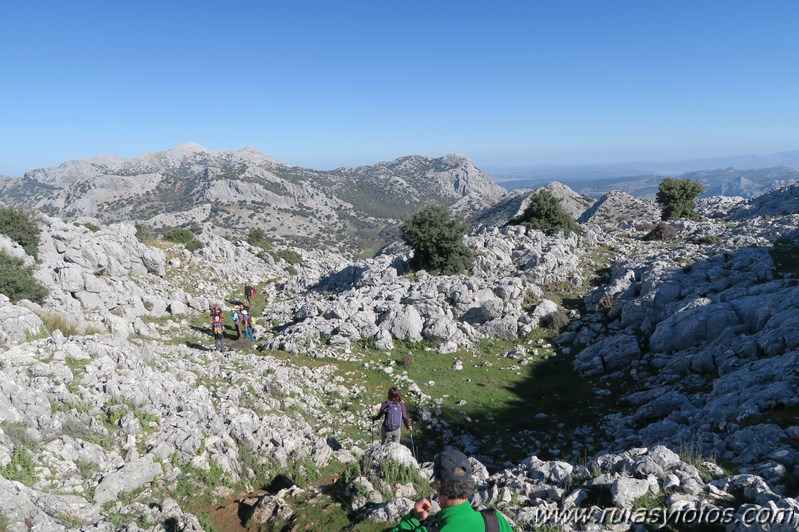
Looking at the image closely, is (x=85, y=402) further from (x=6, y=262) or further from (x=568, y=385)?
(x=568, y=385)

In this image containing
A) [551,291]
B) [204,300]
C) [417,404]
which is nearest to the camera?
[417,404]

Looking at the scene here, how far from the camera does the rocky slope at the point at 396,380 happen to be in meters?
7.95

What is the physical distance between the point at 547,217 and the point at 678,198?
17813 millimetres

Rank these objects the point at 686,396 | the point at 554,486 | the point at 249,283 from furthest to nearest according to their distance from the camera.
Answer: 1. the point at 249,283
2. the point at 686,396
3. the point at 554,486

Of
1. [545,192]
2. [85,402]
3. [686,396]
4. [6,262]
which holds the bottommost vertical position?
[686,396]

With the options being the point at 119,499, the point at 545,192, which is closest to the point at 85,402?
the point at 119,499

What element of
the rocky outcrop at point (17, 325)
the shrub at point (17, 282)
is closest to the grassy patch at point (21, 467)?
the rocky outcrop at point (17, 325)

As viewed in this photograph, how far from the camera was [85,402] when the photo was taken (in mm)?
10711

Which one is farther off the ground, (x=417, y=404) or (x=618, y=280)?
(x=618, y=280)

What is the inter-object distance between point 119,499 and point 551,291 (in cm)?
2409

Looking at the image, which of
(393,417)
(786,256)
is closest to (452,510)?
(393,417)

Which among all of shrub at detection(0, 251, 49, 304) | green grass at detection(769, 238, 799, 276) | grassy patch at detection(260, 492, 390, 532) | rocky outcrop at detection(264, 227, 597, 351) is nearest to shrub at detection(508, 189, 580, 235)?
rocky outcrop at detection(264, 227, 597, 351)

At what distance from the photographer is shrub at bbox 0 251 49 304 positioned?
61.8 ft

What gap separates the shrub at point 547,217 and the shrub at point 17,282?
36544mm
